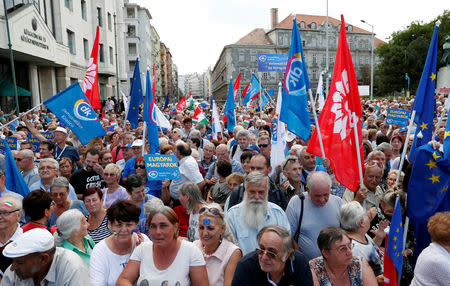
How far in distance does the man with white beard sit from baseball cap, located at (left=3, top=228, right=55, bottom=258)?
1.59m

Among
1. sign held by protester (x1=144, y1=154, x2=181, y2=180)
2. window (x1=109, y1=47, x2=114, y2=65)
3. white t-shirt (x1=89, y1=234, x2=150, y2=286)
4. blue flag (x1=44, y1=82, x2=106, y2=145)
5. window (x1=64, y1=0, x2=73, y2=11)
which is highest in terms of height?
window (x1=64, y1=0, x2=73, y2=11)

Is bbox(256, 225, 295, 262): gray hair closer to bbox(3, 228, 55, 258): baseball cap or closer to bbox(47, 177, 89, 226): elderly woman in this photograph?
bbox(3, 228, 55, 258): baseball cap

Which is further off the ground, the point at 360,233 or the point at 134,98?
the point at 134,98

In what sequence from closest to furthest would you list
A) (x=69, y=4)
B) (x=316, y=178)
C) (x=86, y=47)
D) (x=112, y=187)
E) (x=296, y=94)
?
(x=316, y=178) → (x=112, y=187) → (x=296, y=94) → (x=69, y=4) → (x=86, y=47)

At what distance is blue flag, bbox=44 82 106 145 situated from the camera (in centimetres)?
641

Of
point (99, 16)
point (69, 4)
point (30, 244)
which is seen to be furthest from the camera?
point (99, 16)

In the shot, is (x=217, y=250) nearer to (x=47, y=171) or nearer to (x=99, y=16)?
(x=47, y=171)

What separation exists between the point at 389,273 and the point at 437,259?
560 millimetres

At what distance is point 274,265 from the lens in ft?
8.21

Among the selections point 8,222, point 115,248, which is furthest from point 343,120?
point 8,222

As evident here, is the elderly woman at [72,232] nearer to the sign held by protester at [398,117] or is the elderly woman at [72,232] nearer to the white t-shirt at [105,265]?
the white t-shirt at [105,265]

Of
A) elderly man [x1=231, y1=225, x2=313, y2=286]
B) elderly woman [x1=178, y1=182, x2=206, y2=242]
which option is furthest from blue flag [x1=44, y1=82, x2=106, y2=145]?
elderly man [x1=231, y1=225, x2=313, y2=286]

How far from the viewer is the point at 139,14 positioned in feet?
212

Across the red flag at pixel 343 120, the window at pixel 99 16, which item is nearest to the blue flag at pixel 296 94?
the red flag at pixel 343 120
